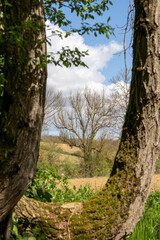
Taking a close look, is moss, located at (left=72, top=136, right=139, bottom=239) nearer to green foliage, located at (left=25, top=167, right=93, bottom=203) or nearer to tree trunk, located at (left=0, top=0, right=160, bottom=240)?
tree trunk, located at (left=0, top=0, right=160, bottom=240)

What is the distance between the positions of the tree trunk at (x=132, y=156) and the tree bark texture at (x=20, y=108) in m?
0.01

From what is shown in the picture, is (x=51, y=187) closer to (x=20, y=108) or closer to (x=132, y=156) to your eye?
(x=132, y=156)

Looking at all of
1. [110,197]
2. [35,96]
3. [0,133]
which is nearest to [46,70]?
[35,96]

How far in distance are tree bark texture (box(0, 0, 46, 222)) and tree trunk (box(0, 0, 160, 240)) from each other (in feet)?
0.04

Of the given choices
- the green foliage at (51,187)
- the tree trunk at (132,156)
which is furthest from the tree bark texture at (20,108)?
the green foliage at (51,187)

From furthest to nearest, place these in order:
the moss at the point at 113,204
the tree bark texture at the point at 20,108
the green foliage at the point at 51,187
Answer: the green foliage at the point at 51,187
the moss at the point at 113,204
the tree bark texture at the point at 20,108

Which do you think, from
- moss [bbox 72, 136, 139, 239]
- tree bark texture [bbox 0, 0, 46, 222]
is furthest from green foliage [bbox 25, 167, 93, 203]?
tree bark texture [bbox 0, 0, 46, 222]

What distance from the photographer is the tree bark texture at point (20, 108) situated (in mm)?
1879

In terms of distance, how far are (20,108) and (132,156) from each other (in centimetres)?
118

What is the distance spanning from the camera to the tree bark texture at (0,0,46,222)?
188 cm

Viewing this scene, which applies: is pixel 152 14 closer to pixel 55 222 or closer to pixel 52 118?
pixel 55 222

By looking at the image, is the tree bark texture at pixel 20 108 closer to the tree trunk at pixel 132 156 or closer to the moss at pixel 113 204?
the tree trunk at pixel 132 156

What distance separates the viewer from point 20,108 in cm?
191

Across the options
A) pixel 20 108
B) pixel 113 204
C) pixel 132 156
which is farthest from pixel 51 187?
pixel 20 108
